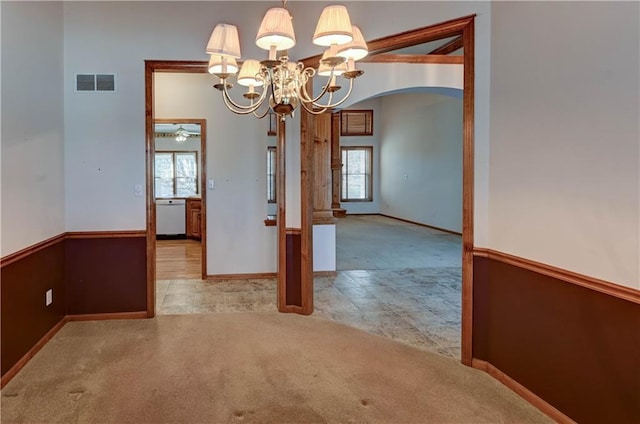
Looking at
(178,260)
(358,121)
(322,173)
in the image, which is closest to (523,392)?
(322,173)

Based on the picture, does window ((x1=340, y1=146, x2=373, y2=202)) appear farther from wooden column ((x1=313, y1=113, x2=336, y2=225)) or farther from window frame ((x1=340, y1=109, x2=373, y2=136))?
wooden column ((x1=313, y1=113, x2=336, y2=225))

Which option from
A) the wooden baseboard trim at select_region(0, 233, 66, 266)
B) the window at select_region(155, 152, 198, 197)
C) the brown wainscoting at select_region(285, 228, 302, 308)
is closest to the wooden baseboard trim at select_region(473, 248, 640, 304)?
the brown wainscoting at select_region(285, 228, 302, 308)

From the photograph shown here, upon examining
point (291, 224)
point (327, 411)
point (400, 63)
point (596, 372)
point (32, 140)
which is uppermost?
point (400, 63)

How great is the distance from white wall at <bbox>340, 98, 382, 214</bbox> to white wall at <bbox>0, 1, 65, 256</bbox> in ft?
35.9

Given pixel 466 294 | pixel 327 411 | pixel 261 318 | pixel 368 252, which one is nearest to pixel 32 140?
pixel 261 318

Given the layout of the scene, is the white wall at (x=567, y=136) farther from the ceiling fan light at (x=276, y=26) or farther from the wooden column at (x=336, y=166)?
the wooden column at (x=336, y=166)

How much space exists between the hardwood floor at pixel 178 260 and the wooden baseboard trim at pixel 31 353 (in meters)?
1.88

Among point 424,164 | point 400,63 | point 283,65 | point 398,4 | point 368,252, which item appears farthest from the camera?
point 424,164

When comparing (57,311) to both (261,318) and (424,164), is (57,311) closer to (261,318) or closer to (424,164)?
(261,318)

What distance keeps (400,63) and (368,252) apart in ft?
10.1

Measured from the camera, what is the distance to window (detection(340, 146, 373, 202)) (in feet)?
46.2

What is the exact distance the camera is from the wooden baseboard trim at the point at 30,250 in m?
2.58

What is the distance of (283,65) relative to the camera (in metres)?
2.56

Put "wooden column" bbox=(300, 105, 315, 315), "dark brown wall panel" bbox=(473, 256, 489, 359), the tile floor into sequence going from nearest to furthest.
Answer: "dark brown wall panel" bbox=(473, 256, 489, 359)
the tile floor
"wooden column" bbox=(300, 105, 315, 315)
